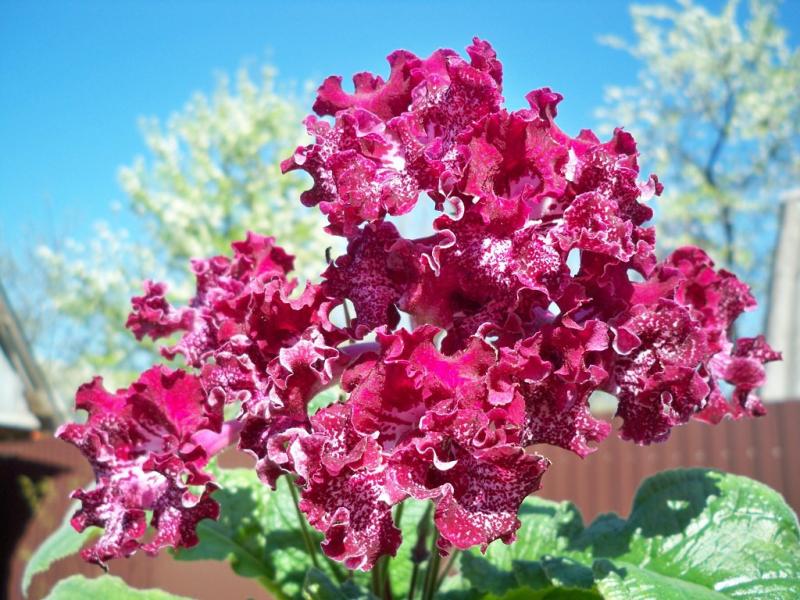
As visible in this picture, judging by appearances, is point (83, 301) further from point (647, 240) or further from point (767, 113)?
point (647, 240)

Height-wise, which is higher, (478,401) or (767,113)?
(767,113)

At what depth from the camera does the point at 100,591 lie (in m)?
1.42

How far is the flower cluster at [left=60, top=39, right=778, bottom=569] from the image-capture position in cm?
87

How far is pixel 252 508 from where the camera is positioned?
5.50 feet

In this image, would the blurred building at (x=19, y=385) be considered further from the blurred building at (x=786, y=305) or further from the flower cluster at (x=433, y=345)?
the flower cluster at (x=433, y=345)

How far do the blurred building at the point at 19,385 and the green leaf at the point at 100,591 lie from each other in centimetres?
872

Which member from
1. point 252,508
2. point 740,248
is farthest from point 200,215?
point 252,508

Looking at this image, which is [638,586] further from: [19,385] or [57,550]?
[19,385]

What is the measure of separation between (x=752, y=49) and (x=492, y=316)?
17.5m

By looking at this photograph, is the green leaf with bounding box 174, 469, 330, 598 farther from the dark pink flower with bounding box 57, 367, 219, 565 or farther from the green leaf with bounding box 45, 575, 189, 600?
the dark pink flower with bounding box 57, 367, 219, 565

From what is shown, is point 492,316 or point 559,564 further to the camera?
point 559,564

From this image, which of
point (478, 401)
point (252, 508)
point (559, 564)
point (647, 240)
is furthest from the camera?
point (252, 508)

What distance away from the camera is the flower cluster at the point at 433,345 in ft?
2.84

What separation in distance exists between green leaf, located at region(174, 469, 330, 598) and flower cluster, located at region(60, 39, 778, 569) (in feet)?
1.74
